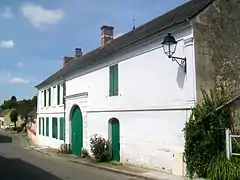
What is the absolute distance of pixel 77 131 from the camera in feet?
75.3

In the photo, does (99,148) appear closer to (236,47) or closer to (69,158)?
(69,158)

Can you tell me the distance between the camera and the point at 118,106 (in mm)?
17594

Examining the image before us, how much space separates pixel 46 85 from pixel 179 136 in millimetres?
20670

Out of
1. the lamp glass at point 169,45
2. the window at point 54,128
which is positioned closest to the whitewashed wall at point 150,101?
the lamp glass at point 169,45

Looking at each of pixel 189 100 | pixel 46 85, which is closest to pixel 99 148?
pixel 189 100

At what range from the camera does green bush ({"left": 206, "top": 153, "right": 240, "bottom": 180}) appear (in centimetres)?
1056

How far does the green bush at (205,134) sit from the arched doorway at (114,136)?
5818mm

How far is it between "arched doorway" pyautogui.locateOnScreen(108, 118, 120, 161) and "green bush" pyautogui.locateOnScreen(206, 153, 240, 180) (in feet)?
22.0

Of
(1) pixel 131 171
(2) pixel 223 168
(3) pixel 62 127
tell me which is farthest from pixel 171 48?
(3) pixel 62 127

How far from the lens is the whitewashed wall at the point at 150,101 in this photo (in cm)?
1316

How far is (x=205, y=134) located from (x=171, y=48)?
10.7 ft

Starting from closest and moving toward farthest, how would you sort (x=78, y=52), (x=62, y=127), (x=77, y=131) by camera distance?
(x=77, y=131) → (x=62, y=127) → (x=78, y=52)

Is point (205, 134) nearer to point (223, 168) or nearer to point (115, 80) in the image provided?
point (223, 168)

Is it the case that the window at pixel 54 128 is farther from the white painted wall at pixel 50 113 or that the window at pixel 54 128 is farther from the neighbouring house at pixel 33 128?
the neighbouring house at pixel 33 128
